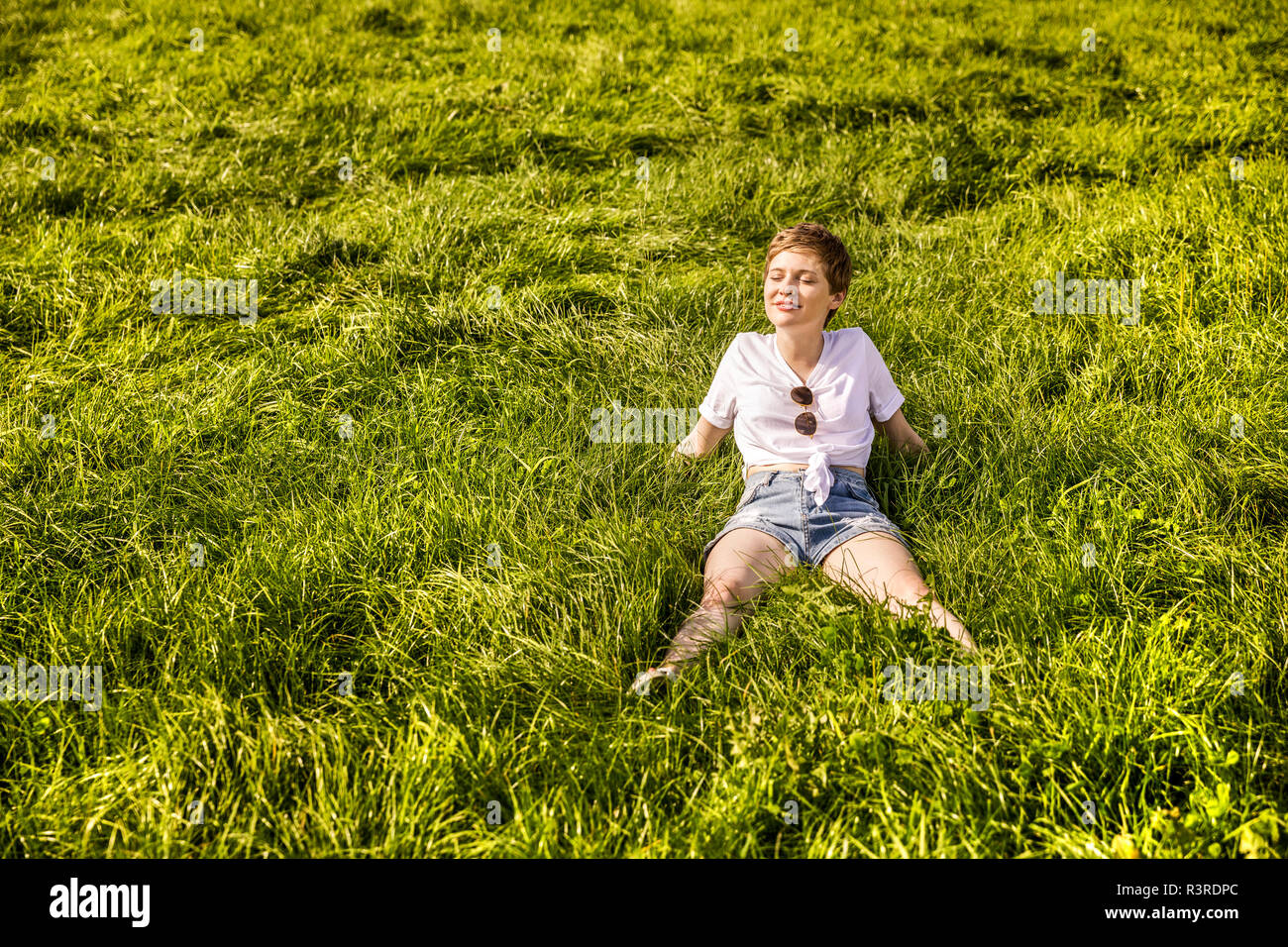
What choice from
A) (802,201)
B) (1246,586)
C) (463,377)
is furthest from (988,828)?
(802,201)

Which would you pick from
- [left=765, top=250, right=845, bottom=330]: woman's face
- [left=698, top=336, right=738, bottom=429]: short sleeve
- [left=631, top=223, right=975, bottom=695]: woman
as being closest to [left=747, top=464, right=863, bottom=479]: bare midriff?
[left=631, top=223, right=975, bottom=695]: woman

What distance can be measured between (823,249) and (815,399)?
22.5 inches

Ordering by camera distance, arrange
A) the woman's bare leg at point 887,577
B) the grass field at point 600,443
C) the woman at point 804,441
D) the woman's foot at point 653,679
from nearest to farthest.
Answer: the grass field at point 600,443, the woman's foot at point 653,679, the woman's bare leg at point 887,577, the woman at point 804,441

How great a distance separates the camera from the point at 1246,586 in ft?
8.85

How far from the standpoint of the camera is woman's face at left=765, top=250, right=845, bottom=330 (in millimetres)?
3156

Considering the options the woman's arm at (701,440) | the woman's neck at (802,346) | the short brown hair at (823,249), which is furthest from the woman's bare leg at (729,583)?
the short brown hair at (823,249)

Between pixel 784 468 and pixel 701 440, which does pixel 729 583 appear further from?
pixel 701 440

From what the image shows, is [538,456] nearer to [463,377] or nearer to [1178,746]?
[463,377]

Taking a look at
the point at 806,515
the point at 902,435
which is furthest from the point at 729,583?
the point at 902,435

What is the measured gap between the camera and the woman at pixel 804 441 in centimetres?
283

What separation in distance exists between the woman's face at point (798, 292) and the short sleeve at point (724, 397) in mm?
211

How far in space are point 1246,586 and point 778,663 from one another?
152 cm

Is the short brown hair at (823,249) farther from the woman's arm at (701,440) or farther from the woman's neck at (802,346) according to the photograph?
the woman's arm at (701,440)

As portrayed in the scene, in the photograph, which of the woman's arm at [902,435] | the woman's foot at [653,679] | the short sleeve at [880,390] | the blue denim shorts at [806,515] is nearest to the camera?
the woman's foot at [653,679]
